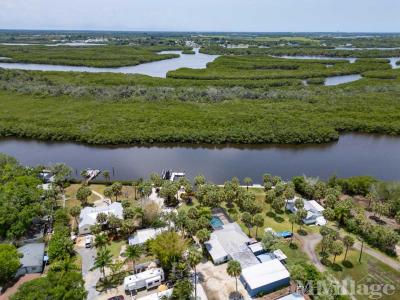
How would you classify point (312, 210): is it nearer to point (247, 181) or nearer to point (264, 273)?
point (247, 181)

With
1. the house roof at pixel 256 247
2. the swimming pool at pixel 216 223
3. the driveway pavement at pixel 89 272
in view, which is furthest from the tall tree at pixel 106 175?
the house roof at pixel 256 247

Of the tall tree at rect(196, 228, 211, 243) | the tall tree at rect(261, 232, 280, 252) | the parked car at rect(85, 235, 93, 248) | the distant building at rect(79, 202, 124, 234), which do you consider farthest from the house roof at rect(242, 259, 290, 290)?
the parked car at rect(85, 235, 93, 248)

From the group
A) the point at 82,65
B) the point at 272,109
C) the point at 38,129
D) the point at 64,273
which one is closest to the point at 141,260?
the point at 64,273

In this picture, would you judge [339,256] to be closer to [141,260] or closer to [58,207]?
[141,260]

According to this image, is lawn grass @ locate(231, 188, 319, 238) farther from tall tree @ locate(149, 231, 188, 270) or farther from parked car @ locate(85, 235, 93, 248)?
parked car @ locate(85, 235, 93, 248)

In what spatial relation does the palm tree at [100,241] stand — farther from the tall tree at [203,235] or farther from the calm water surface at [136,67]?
the calm water surface at [136,67]

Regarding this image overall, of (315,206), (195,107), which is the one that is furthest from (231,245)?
(195,107)
